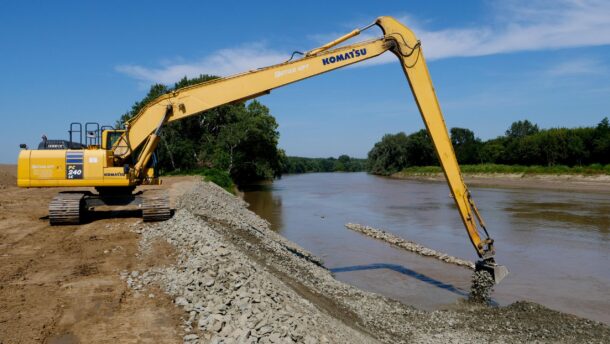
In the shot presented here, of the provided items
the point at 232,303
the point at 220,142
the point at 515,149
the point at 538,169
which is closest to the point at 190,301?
the point at 232,303

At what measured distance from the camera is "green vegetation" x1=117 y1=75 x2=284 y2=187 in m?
52.2

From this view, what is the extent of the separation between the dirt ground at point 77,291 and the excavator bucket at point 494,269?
768cm

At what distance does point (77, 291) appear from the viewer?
8.05 meters

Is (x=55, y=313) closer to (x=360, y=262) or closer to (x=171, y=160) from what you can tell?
(x=360, y=262)

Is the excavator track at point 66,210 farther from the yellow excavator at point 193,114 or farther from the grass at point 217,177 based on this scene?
the grass at point 217,177

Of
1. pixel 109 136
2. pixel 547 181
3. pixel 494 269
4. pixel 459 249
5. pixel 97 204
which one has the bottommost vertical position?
pixel 459 249

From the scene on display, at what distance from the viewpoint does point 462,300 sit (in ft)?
40.7

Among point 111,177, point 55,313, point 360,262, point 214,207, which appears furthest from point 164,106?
point 214,207

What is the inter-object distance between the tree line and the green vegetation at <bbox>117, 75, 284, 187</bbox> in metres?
20.3

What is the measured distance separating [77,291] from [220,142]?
4507 centimetres

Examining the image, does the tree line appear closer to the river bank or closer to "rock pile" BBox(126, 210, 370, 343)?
the river bank

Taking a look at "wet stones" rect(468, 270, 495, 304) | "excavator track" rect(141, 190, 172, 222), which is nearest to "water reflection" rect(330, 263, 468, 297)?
"wet stones" rect(468, 270, 495, 304)

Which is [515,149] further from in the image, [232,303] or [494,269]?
[232,303]

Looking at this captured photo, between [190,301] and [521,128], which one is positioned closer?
[190,301]
